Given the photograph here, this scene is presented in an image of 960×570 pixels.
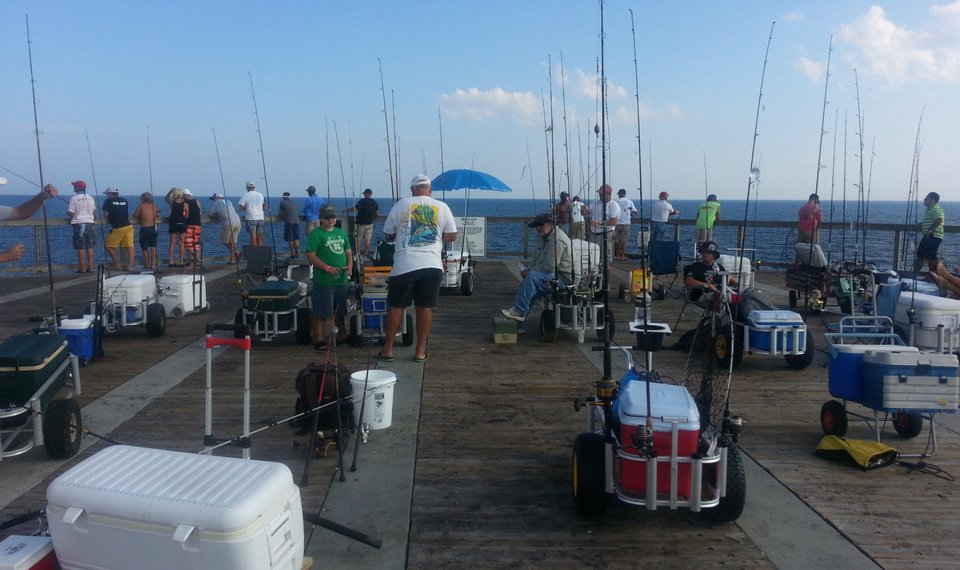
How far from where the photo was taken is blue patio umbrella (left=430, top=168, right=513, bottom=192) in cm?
1320

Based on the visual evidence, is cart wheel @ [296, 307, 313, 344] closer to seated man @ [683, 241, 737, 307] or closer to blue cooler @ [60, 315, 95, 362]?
blue cooler @ [60, 315, 95, 362]

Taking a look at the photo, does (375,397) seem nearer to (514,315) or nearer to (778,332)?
(514,315)

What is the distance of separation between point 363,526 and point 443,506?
47cm

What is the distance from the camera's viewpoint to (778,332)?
271 inches

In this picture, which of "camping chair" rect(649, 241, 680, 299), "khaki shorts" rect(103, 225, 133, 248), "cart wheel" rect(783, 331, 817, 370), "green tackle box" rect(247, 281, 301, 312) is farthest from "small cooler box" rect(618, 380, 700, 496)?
"khaki shorts" rect(103, 225, 133, 248)

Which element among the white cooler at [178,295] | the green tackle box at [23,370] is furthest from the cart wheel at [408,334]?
the green tackle box at [23,370]

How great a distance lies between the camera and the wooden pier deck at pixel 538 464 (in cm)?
369

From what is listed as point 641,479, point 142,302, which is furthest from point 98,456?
point 142,302

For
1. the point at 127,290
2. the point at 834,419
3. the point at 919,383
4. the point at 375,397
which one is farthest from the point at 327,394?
the point at 127,290

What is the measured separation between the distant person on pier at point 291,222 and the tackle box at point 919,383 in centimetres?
1325

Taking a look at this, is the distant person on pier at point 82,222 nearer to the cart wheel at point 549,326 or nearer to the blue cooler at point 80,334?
the blue cooler at point 80,334

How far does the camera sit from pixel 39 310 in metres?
10.3

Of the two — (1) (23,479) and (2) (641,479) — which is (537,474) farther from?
(1) (23,479)

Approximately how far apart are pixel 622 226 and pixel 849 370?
38.1 feet
